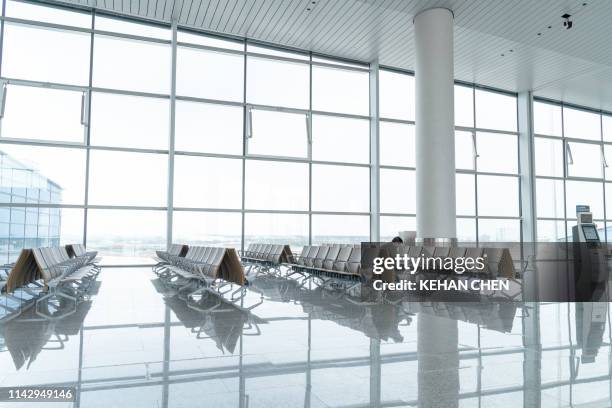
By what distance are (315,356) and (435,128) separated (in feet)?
25.2

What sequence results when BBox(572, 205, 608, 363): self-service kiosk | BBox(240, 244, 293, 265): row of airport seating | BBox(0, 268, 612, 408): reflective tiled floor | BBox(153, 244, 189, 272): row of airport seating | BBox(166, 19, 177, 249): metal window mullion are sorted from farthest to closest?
1. BBox(166, 19, 177, 249): metal window mullion
2. BBox(240, 244, 293, 265): row of airport seating
3. BBox(153, 244, 189, 272): row of airport seating
4. BBox(572, 205, 608, 363): self-service kiosk
5. BBox(0, 268, 612, 408): reflective tiled floor

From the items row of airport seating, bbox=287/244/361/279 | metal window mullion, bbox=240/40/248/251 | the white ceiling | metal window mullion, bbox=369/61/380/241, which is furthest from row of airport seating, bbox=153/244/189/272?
metal window mullion, bbox=369/61/380/241

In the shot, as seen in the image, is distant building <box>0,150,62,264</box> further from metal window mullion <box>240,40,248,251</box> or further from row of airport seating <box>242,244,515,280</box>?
row of airport seating <box>242,244,515,280</box>

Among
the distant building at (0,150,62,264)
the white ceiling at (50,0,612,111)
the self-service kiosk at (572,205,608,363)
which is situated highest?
the white ceiling at (50,0,612,111)

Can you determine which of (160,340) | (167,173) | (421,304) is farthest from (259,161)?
(160,340)

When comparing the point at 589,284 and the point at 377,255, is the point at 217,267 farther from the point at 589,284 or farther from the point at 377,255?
the point at 589,284

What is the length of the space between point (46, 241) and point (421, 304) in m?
9.18

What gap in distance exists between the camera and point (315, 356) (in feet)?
10.9

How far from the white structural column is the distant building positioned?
841 cm

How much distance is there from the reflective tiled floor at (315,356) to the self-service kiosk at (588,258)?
12.0 ft

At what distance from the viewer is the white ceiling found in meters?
10.5

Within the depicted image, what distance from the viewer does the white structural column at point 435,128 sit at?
9.88 meters

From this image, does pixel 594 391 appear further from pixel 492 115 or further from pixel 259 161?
pixel 492 115

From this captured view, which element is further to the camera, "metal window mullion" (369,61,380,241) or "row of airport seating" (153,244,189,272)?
"metal window mullion" (369,61,380,241)
